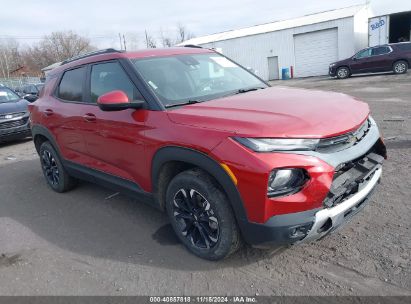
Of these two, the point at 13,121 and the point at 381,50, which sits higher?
the point at 381,50

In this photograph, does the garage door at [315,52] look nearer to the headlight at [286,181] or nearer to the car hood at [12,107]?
the car hood at [12,107]

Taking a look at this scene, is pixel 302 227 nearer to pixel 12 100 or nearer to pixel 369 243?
pixel 369 243

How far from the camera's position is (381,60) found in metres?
19.3

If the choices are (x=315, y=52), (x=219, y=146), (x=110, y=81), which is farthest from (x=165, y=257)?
(x=315, y=52)

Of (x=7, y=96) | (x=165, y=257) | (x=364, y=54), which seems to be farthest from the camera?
(x=364, y=54)

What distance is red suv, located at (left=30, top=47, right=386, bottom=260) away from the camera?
2.58 metres

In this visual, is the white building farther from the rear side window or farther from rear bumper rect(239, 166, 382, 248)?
rear bumper rect(239, 166, 382, 248)

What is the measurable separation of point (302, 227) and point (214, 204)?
695 mm

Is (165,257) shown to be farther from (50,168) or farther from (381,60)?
(381,60)

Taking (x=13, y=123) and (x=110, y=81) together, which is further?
(x=13, y=123)

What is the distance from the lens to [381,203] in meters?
3.93

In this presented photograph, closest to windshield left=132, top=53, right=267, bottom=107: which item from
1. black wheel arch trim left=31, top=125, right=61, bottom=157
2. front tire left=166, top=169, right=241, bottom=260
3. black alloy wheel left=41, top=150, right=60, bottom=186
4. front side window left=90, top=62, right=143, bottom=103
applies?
front side window left=90, top=62, right=143, bottom=103

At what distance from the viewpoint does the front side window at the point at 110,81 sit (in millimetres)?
3596

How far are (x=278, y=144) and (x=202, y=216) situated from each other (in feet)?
3.21
